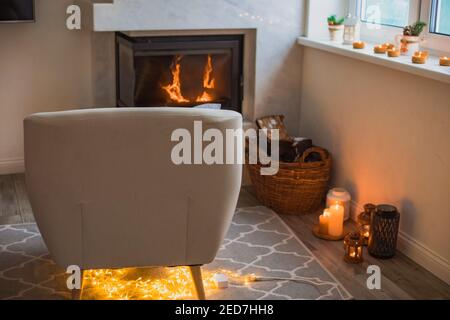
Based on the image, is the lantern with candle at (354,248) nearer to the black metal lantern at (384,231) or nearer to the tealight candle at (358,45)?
the black metal lantern at (384,231)

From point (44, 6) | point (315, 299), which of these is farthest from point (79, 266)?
point (44, 6)

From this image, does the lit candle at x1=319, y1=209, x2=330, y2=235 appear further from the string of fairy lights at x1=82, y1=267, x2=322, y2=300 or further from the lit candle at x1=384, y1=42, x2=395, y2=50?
the lit candle at x1=384, y1=42, x2=395, y2=50

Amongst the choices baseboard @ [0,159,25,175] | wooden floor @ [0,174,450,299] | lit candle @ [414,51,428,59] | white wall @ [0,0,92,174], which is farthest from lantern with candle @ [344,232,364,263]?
baseboard @ [0,159,25,175]

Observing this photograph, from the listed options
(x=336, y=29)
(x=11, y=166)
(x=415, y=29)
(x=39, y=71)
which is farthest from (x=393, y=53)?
(x=11, y=166)

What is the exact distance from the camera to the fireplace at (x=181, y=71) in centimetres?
424

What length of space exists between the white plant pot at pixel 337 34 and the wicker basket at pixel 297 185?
68 cm

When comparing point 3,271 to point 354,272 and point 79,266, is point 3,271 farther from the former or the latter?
point 354,272

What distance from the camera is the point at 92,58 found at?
15.0 ft

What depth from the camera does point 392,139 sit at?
11.6 ft

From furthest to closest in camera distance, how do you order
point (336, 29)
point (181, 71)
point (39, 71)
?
point (39, 71) < point (181, 71) < point (336, 29)

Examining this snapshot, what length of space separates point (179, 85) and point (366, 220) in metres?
1.49

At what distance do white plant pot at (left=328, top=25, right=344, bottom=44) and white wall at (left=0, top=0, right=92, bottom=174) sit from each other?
1524 millimetres

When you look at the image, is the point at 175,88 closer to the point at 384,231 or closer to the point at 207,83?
the point at 207,83

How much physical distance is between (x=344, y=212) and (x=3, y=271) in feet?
5.75
